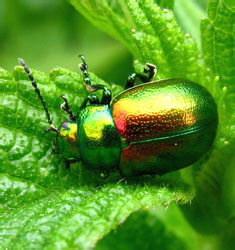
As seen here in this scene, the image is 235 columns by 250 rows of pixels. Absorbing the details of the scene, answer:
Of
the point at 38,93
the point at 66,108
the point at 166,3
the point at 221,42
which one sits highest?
the point at 166,3

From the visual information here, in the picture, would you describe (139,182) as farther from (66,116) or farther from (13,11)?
(13,11)

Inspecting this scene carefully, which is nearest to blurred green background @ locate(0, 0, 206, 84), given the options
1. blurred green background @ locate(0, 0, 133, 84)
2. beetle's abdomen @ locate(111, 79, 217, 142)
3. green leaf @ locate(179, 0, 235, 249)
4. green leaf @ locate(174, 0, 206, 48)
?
blurred green background @ locate(0, 0, 133, 84)

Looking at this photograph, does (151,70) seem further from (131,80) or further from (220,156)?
(220,156)

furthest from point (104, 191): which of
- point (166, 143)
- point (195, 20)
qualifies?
point (195, 20)

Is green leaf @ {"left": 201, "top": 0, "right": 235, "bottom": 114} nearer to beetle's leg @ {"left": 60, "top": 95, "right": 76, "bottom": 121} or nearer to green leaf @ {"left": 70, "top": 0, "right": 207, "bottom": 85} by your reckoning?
green leaf @ {"left": 70, "top": 0, "right": 207, "bottom": 85}

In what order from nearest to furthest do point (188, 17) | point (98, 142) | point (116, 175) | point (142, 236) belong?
point (98, 142)
point (116, 175)
point (142, 236)
point (188, 17)

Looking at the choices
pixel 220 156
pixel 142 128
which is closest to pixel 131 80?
pixel 142 128

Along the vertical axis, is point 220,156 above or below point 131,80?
below
